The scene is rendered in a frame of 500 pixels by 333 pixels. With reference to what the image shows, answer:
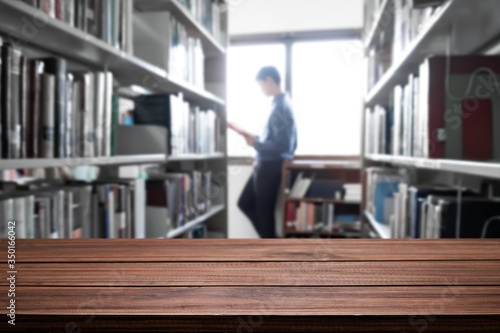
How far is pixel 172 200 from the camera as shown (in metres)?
2.14

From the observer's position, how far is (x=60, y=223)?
1234 millimetres

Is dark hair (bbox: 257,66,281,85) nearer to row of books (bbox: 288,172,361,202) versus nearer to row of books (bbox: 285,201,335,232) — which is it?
row of books (bbox: 288,172,361,202)

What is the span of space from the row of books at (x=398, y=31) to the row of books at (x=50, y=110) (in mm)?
1063

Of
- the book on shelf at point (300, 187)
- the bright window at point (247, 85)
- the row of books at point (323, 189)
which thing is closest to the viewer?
the row of books at point (323, 189)

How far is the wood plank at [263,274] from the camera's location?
36 cm

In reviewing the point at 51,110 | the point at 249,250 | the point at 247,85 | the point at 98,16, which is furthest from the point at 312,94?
the point at 249,250

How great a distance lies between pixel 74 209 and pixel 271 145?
6.66ft

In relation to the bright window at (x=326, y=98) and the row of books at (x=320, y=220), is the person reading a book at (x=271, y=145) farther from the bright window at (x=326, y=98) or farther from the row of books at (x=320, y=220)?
the bright window at (x=326, y=98)

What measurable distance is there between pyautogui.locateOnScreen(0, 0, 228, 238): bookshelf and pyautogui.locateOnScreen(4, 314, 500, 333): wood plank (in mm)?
781

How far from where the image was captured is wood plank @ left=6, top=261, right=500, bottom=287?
36cm

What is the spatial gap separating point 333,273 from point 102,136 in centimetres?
122

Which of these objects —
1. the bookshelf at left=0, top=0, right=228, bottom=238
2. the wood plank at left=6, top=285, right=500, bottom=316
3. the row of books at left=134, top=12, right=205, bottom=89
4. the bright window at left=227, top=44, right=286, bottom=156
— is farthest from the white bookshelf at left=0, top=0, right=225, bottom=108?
the bright window at left=227, top=44, right=286, bottom=156

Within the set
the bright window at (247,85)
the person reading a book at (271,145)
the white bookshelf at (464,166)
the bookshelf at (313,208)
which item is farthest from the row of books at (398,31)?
the bright window at (247,85)

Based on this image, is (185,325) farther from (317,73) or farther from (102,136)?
(317,73)
